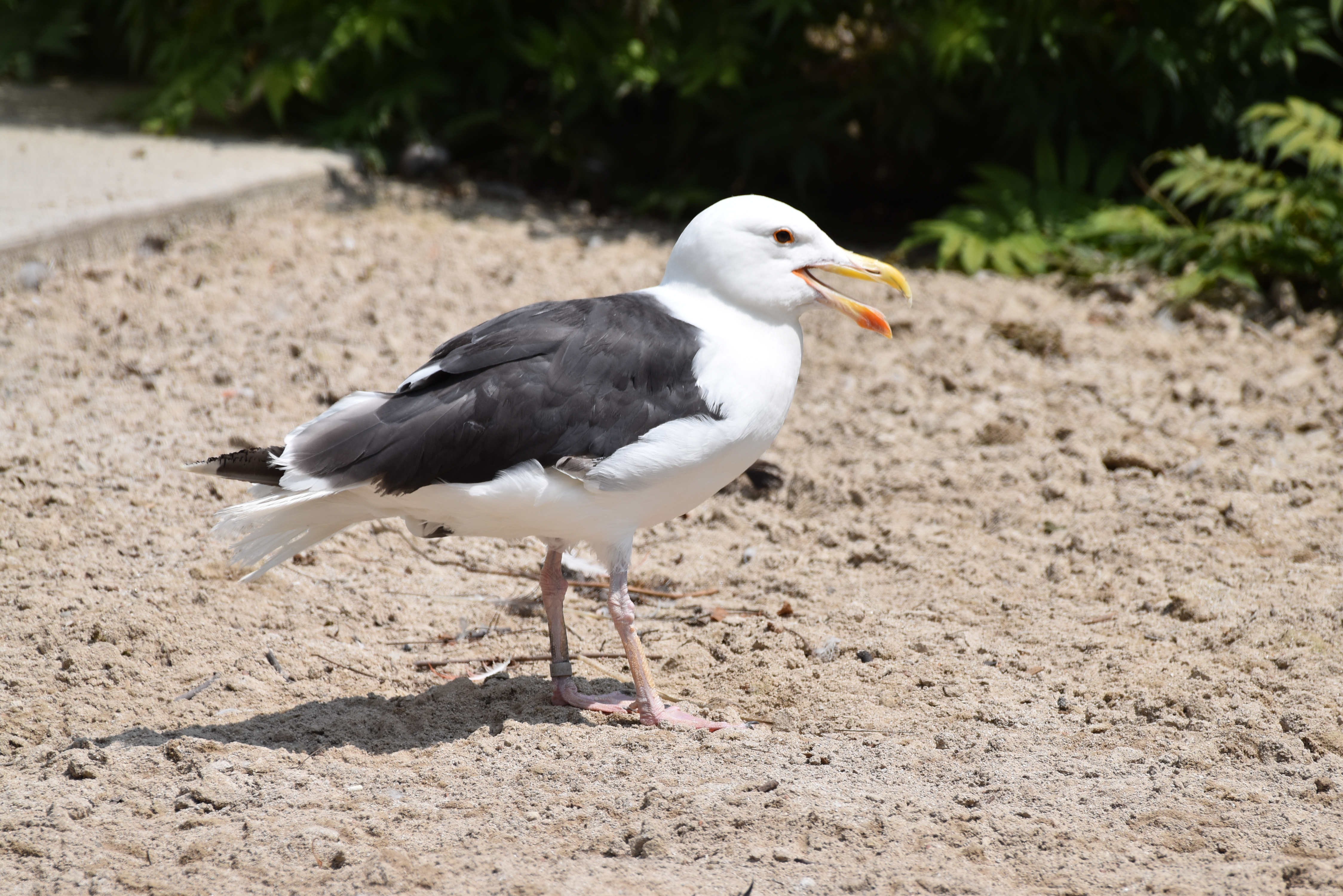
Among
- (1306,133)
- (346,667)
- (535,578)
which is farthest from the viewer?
(1306,133)

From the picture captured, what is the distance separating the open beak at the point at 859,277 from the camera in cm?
360

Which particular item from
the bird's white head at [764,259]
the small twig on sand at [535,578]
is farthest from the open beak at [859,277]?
the small twig on sand at [535,578]

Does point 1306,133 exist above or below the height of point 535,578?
above

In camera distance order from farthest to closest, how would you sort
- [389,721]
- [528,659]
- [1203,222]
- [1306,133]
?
[1203,222]
[1306,133]
[528,659]
[389,721]

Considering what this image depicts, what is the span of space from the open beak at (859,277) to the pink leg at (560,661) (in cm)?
108

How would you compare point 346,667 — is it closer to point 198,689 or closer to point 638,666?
point 198,689

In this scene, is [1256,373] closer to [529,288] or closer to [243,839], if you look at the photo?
[529,288]

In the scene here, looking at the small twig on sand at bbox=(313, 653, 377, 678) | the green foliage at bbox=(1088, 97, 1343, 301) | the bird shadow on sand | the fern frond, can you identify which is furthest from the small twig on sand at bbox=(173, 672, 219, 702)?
the fern frond

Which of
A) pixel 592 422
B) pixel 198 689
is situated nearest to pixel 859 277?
pixel 592 422

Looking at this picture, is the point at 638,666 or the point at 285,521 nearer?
the point at 285,521

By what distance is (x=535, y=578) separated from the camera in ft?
14.6

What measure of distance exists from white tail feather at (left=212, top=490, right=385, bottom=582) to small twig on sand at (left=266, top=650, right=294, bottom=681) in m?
0.34

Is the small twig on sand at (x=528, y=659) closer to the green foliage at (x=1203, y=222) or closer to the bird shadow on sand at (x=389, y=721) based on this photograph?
the bird shadow on sand at (x=389, y=721)

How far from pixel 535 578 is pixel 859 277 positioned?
1614mm
